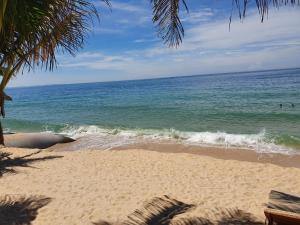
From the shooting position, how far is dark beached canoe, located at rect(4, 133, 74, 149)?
1489 centimetres

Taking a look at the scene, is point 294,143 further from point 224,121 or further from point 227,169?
point 224,121

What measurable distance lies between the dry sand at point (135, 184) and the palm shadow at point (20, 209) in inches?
6.0

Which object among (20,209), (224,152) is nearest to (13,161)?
(20,209)

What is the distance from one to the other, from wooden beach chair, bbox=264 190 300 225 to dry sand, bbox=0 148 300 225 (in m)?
0.69

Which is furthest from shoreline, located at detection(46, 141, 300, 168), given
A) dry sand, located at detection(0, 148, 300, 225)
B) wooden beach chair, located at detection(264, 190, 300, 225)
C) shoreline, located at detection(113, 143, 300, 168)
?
wooden beach chair, located at detection(264, 190, 300, 225)

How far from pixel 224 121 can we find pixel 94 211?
16.5 metres

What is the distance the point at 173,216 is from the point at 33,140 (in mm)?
10731

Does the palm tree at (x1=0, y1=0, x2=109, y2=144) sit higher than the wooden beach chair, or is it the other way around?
the palm tree at (x1=0, y1=0, x2=109, y2=144)

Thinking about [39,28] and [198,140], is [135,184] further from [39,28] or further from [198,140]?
[198,140]

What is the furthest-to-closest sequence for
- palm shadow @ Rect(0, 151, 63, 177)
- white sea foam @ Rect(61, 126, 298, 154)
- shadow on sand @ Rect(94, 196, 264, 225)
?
white sea foam @ Rect(61, 126, 298, 154) → palm shadow @ Rect(0, 151, 63, 177) → shadow on sand @ Rect(94, 196, 264, 225)

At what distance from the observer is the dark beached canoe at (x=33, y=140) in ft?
48.9

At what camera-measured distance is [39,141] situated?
50.5 feet

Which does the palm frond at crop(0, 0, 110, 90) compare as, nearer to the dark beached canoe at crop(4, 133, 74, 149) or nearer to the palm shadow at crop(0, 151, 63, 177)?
the palm shadow at crop(0, 151, 63, 177)

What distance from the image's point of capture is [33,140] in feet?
50.6
